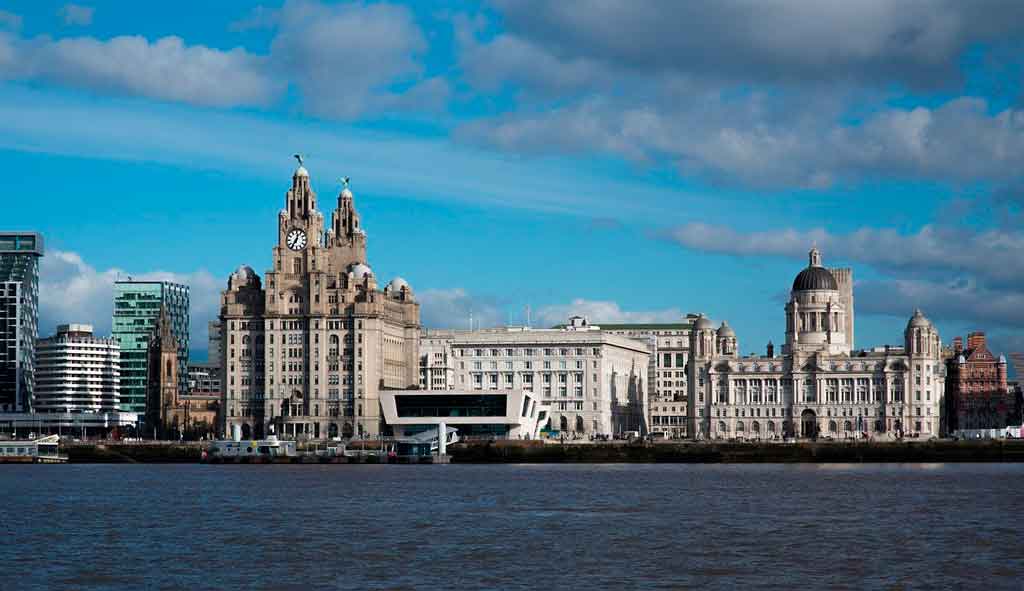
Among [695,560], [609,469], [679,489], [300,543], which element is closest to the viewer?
[695,560]

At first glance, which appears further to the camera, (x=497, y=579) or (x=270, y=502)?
(x=270, y=502)

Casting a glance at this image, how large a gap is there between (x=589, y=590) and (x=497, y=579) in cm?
487

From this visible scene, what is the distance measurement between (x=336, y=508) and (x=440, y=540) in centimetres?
2593

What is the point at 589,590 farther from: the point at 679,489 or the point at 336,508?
the point at 679,489

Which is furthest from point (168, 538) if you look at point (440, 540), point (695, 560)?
point (695, 560)

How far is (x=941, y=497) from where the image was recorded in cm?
12019

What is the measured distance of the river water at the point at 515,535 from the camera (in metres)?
69.4

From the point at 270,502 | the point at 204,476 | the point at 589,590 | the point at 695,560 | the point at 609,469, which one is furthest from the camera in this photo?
the point at 609,469

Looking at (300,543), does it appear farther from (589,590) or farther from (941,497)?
(941,497)

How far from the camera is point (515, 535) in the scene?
87.6 meters

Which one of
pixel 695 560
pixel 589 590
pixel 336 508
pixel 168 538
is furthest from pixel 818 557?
pixel 336 508

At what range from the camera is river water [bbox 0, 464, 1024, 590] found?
69375mm

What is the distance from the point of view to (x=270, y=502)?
116875mm

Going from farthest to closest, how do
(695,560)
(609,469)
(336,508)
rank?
(609,469) → (336,508) → (695,560)
